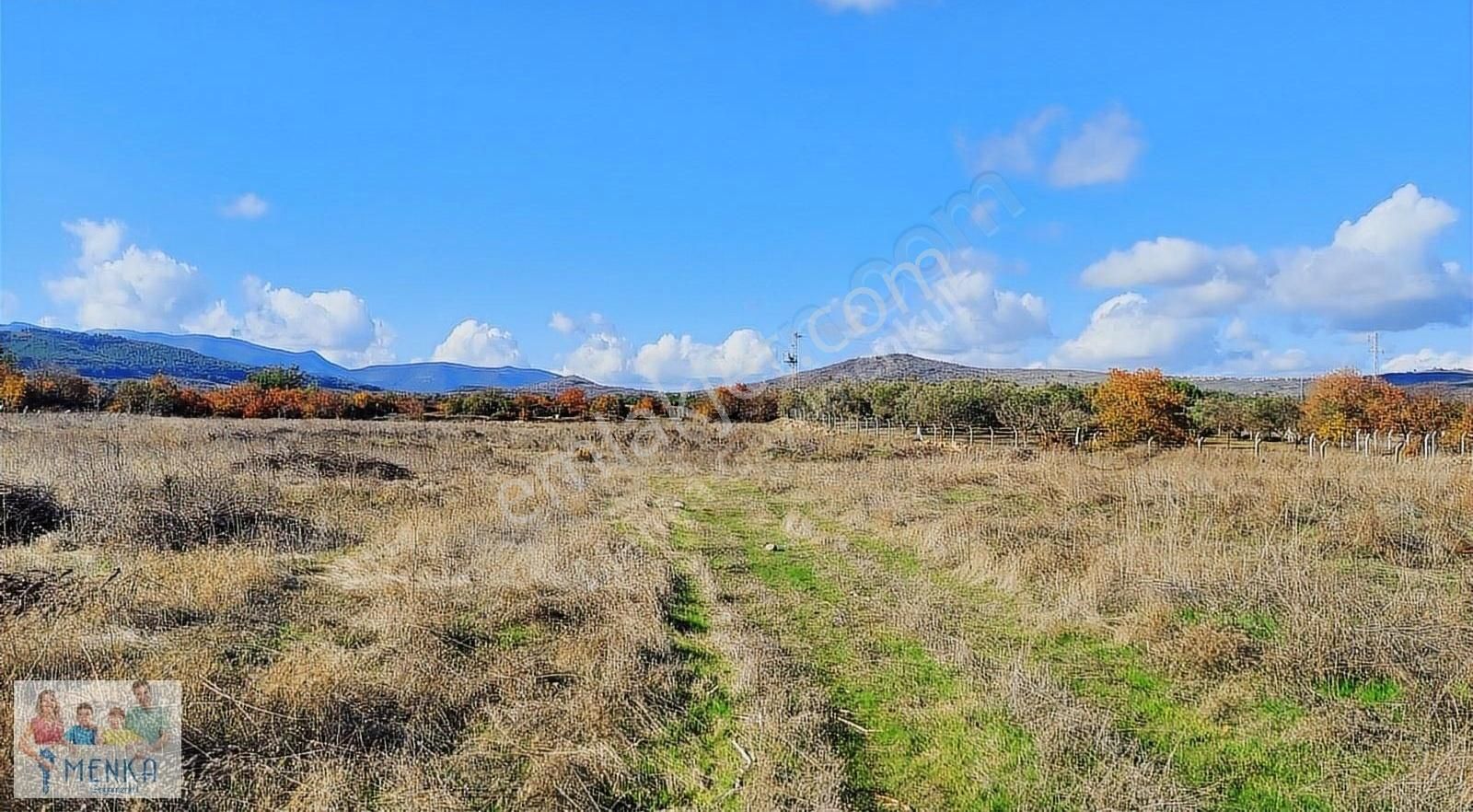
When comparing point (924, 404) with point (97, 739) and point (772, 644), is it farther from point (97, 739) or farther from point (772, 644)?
point (97, 739)

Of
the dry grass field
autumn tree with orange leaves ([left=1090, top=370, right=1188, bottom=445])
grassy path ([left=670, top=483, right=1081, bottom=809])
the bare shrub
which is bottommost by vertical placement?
grassy path ([left=670, top=483, right=1081, bottom=809])

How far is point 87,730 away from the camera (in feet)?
15.2

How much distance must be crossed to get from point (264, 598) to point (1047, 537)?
1003cm

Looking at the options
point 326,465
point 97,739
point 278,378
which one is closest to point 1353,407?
point 326,465

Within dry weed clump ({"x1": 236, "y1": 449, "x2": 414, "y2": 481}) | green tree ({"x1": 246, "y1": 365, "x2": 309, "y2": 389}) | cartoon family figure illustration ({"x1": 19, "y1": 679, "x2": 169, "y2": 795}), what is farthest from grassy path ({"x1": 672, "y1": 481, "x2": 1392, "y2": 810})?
green tree ({"x1": 246, "y1": 365, "x2": 309, "y2": 389})

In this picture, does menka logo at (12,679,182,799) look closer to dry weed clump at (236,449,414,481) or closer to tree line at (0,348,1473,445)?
dry weed clump at (236,449,414,481)

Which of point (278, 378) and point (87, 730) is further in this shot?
point (278, 378)

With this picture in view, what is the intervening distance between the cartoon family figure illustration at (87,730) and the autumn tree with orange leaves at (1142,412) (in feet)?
128

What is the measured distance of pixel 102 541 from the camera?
9.91 meters

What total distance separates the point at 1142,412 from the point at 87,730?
134 feet

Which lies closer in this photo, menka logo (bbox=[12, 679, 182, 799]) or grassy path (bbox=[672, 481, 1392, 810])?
menka logo (bbox=[12, 679, 182, 799])

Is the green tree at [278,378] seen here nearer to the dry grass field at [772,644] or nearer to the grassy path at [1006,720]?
the dry grass field at [772,644]

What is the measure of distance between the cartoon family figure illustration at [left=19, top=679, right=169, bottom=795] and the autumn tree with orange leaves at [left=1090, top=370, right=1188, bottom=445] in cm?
3914

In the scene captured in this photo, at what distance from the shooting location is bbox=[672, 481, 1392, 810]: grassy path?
4348mm
